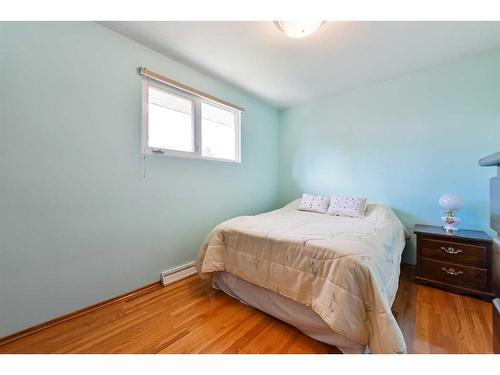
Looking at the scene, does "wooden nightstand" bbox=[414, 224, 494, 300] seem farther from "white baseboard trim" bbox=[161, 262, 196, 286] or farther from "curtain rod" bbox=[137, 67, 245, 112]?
"curtain rod" bbox=[137, 67, 245, 112]

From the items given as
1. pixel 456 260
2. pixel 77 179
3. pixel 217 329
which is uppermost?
pixel 77 179

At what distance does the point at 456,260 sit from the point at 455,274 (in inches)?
4.9

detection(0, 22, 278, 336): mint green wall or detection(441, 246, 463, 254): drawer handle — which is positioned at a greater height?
detection(0, 22, 278, 336): mint green wall

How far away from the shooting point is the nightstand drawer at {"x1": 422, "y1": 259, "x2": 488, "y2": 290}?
1644 mm

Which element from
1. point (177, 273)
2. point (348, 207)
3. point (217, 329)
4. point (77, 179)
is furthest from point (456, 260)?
→ point (77, 179)

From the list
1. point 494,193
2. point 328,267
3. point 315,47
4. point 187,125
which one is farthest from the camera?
point 187,125

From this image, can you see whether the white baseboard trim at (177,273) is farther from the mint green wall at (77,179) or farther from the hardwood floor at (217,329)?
the hardwood floor at (217,329)

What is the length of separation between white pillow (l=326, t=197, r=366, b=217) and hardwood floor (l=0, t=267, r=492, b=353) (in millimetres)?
884

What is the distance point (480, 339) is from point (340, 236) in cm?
97

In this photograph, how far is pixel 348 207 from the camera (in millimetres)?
2395

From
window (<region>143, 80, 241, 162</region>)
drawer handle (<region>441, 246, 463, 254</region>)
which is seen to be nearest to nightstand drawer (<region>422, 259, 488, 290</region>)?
drawer handle (<region>441, 246, 463, 254</region>)

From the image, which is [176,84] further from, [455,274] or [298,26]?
[455,274]

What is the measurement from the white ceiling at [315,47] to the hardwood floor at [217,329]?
2274 millimetres
